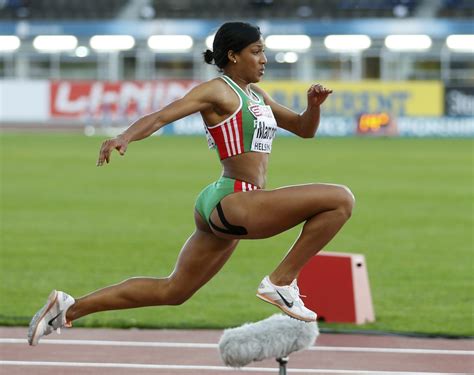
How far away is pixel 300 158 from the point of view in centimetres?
3106

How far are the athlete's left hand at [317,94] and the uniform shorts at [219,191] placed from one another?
72 cm

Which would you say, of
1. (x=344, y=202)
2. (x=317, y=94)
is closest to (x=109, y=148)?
(x=344, y=202)

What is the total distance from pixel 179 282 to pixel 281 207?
0.92 meters

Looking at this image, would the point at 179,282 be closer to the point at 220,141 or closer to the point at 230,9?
the point at 220,141

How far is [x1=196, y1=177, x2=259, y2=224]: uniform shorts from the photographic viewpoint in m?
6.92

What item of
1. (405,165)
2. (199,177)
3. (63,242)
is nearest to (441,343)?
(63,242)

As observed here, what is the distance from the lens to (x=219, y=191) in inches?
274

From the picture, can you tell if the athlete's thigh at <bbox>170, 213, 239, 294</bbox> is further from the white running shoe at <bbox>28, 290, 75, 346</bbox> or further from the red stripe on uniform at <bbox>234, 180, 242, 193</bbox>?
the white running shoe at <bbox>28, 290, 75, 346</bbox>

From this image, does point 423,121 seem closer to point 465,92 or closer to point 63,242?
point 465,92

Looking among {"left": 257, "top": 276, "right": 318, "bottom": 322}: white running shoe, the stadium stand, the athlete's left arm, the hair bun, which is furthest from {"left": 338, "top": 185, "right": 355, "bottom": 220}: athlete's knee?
the stadium stand

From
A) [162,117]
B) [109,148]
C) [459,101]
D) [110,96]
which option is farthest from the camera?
[110,96]

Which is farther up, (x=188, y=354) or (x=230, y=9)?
(x=230, y=9)

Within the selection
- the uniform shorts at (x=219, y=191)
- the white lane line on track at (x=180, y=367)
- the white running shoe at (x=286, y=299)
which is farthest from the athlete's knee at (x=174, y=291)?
the white lane line on track at (x=180, y=367)

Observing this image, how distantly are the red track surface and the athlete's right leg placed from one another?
79 centimetres
